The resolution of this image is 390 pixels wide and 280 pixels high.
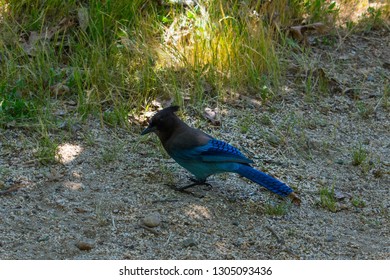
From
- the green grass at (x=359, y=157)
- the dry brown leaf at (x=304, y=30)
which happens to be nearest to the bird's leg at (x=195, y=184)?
the green grass at (x=359, y=157)

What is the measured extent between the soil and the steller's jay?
139 mm

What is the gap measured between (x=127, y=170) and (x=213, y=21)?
1.88m

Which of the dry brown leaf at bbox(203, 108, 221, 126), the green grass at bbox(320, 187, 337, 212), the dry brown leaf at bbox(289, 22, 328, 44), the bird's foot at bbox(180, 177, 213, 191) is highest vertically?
the dry brown leaf at bbox(289, 22, 328, 44)

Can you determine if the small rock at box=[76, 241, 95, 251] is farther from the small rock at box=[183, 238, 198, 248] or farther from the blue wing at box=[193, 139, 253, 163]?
the blue wing at box=[193, 139, 253, 163]

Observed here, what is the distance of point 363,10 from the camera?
7.48 metres

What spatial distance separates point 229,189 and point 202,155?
15.2 inches

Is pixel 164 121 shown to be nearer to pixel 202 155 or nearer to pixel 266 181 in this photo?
pixel 202 155

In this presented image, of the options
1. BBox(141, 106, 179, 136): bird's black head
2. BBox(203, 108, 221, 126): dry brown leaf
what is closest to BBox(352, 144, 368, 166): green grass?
BBox(203, 108, 221, 126): dry brown leaf

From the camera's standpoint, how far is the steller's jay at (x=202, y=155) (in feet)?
15.6

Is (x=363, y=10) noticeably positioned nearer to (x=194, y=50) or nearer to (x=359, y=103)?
(x=359, y=103)

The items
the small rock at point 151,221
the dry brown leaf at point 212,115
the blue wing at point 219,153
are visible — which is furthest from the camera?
the dry brown leaf at point 212,115

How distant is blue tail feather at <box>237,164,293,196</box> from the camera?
15.5 ft

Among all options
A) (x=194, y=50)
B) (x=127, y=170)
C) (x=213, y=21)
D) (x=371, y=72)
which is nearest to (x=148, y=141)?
(x=127, y=170)

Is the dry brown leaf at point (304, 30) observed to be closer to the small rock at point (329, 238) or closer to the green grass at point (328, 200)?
the green grass at point (328, 200)
